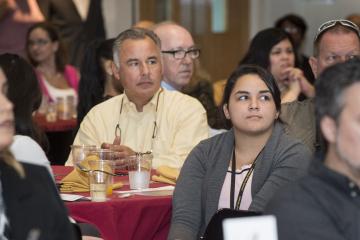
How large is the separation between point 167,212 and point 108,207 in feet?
1.06

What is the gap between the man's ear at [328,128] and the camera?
304 centimetres

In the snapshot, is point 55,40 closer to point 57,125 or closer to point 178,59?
point 57,125

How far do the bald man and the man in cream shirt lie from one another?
944 mm

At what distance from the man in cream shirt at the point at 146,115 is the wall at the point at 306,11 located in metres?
5.73

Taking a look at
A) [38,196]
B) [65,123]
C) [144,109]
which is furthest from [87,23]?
[38,196]

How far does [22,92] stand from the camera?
14.9ft

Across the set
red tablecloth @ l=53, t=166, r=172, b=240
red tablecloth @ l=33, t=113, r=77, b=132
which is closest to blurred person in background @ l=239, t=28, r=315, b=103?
red tablecloth @ l=33, t=113, r=77, b=132

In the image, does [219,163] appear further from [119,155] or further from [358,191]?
[358,191]

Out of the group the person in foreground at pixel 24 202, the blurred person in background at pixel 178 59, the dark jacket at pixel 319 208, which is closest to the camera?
the dark jacket at pixel 319 208

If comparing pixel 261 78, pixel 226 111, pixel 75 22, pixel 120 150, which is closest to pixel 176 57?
pixel 120 150

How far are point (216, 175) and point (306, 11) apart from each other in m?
7.46

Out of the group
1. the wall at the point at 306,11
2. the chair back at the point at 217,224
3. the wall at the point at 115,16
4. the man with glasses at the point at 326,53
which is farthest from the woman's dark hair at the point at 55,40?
the chair back at the point at 217,224

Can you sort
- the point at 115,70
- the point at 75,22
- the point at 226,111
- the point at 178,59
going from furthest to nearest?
1. the point at 75,22
2. the point at 178,59
3. the point at 115,70
4. the point at 226,111

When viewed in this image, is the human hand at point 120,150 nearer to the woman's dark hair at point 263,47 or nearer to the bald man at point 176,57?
the bald man at point 176,57
